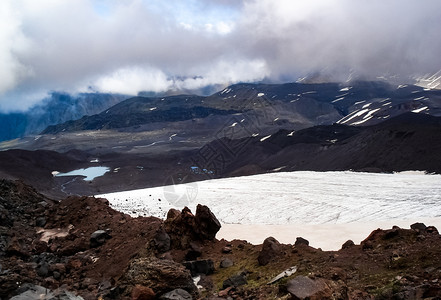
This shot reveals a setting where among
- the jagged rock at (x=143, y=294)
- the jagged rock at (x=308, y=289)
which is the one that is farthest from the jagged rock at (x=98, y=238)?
the jagged rock at (x=308, y=289)

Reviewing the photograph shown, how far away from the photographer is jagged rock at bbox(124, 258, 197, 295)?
22.8 feet

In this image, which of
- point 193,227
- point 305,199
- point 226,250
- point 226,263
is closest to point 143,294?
point 226,263

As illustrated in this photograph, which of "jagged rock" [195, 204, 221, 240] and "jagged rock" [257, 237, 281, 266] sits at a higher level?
"jagged rock" [195, 204, 221, 240]

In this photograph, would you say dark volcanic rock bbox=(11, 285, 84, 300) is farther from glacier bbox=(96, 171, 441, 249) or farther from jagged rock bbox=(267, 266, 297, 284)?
glacier bbox=(96, 171, 441, 249)

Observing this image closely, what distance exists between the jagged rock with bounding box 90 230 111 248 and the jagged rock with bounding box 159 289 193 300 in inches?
225

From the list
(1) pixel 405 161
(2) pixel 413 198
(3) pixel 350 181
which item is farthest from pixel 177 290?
(1) pixel 405 161

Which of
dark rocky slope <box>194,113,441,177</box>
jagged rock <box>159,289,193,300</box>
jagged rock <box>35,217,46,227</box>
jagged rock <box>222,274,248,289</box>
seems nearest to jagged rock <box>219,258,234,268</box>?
jagged rock <box>222,274,248,289</box>

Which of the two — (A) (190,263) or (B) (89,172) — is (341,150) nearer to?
(B) (89,172)

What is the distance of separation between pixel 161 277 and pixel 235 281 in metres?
1.71

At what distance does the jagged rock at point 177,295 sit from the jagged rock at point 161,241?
3.52 meters

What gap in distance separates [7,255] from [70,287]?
135 inches

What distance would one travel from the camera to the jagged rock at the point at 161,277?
6.95 m

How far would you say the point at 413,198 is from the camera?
20906 millimetres

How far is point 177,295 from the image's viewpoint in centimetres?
671
